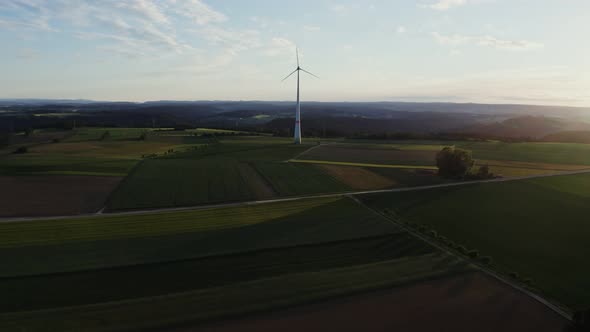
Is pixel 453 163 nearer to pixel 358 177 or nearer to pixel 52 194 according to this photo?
pixel 358 177

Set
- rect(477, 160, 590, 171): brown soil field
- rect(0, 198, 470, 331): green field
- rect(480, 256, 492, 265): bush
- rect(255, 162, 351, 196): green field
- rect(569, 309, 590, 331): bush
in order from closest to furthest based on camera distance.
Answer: rect(569, 309, 590, 331): bush → rect(0, 198, 470, 331): green field → rect(480, 256, 492, 265): bush → rect(255, 162, 351, 196): green field → rect(477, 160, 590, 171): brown soil field

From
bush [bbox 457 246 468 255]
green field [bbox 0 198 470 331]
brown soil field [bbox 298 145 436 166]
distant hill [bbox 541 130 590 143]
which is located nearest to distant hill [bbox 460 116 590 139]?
distant hill [bbox 541 130 590 143]

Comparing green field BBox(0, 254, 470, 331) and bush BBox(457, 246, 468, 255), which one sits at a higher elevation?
bush BBox(457, 246, 468, 255)

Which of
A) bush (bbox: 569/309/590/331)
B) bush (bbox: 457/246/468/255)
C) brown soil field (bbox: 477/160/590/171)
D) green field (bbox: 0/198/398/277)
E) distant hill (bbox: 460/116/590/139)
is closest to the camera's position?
bush (bbox: 569/309/590/331)

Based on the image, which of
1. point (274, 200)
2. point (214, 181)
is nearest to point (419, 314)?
point (274, 200)

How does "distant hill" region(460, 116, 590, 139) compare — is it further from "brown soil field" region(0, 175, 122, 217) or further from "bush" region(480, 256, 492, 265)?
"brown soil field" region(0, 175, 122, 217)

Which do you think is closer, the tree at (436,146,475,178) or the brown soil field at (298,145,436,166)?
the tree at (436,146,475,178)

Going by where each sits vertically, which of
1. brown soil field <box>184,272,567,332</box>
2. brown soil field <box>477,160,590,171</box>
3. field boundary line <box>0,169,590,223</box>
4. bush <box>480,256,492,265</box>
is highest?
brown soil field <box>477,160,590,171</box>

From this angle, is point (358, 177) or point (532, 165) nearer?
point (358, 177)
